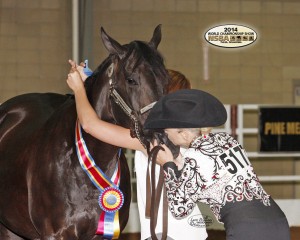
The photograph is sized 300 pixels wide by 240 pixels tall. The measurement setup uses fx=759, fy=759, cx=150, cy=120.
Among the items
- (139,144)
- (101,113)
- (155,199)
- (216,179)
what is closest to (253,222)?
(216,179)

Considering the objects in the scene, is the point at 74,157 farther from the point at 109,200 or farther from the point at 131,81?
the point at 131,81

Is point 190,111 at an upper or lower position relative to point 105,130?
upper

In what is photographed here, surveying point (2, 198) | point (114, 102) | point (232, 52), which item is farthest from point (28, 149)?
point (232, 52)

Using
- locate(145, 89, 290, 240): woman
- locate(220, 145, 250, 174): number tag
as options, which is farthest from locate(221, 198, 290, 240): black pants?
locate(220, 145, 250, 174): number tag

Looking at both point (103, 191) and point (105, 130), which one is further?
point (103, 191)

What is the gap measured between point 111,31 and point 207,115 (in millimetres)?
7985

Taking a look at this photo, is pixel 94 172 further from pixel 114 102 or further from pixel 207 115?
pixel 207 115

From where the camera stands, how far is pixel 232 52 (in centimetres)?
1102

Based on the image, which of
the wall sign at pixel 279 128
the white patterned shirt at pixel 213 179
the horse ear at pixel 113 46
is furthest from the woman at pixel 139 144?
the wall sign at pixel 279 128

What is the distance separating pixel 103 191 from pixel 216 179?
1.26m

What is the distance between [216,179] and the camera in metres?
2.75

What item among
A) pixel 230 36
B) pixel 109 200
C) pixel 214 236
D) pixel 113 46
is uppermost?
pixel 230 36

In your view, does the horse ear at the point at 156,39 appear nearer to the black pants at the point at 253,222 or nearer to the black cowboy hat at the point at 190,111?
the black cowboy hat at the point at 190,111

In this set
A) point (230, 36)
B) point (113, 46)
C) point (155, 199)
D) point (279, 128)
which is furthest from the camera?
point (230, 36)
